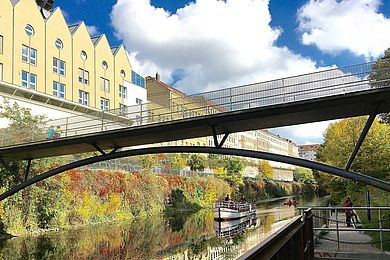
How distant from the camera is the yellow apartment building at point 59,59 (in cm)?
3691

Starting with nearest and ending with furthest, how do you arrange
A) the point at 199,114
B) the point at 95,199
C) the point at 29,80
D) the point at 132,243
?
the point at 199,114, the point at 132,243, the point at 95,199, the point at 29,80

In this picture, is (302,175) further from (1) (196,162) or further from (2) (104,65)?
(2) (104,65)

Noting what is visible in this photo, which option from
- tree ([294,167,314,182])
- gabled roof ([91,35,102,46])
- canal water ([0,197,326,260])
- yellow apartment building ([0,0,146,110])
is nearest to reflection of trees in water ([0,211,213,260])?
canal water ([0,197,326,260])

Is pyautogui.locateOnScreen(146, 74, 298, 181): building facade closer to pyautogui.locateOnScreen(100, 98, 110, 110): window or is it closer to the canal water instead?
pyautogui.locateOnScreen(100, 98, 110, 110): window

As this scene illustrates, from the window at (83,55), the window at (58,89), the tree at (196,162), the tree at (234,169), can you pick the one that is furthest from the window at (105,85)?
the tree at (234,169)

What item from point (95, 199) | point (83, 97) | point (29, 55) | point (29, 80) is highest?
point (29, 55)

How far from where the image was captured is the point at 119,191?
34.4 metres

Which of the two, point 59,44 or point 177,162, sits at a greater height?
point 59,44

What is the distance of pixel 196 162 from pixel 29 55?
24689mm

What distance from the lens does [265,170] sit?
3401 inches

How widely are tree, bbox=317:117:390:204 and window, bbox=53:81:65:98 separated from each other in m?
24.3

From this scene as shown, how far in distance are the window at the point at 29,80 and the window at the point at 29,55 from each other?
1.11 metres

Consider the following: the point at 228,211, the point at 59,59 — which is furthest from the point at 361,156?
the point at 59,59

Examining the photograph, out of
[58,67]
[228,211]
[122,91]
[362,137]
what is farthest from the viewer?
[122,91]
